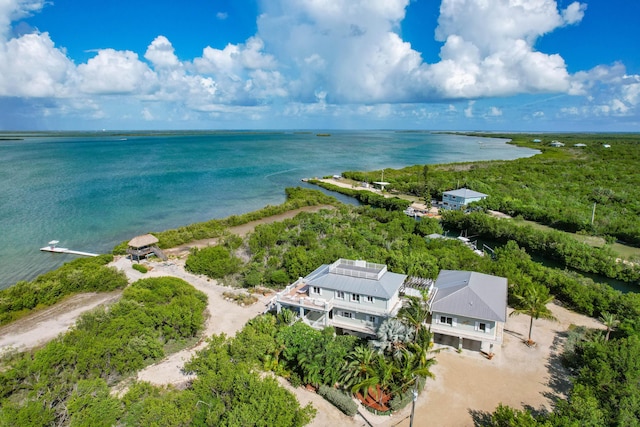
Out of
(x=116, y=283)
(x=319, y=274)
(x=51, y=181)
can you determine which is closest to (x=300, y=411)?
(x=319, y=274)

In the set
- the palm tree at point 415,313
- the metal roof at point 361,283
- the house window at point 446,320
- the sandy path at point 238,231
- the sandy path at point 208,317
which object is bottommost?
the sandy path at point 238,231

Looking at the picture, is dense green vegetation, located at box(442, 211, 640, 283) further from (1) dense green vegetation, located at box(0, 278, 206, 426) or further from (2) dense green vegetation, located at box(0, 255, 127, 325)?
(2) dense green vegetation, located at box(0, 255, 127, 325)

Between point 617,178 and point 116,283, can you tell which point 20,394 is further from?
point 617,178

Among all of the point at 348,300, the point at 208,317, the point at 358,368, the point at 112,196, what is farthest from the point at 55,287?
the point at 112,196

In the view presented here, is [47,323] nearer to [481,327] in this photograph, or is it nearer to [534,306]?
[481,327]

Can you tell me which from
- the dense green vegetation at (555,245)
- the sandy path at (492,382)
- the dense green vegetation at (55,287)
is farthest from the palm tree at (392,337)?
the dense green vegetation at (555,245)

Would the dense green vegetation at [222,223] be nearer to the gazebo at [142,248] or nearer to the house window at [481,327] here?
the gazebo at [142,248]
